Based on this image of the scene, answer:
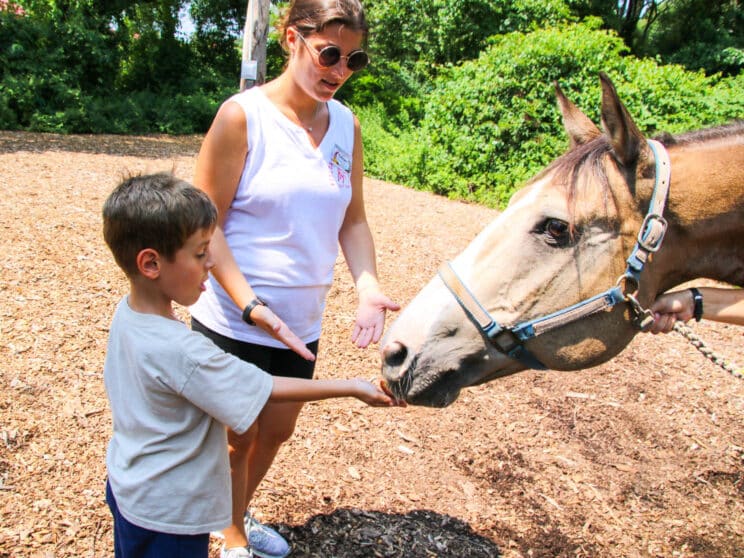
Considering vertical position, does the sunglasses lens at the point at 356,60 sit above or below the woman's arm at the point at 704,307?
above

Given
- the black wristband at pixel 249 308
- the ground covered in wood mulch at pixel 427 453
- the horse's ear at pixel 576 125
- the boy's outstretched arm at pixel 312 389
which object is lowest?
the ground covered in wood mulch at pixel 427 453

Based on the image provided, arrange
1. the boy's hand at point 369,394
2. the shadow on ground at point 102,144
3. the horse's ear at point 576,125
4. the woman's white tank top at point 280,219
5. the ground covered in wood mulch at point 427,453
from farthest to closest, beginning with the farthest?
the shadow on ground at point 102,144
the ground covered in wood mulch at point 427,453
the horse's ear at point 576,125
the woman's white tank top at point 280,219
the boy's hand at point 369,394

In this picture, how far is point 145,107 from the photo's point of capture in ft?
Result: 47.0

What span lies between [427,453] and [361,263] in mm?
1566

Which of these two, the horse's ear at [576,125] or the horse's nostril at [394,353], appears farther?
the horse's ear at [576,125]

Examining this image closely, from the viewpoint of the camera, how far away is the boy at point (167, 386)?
146 cm

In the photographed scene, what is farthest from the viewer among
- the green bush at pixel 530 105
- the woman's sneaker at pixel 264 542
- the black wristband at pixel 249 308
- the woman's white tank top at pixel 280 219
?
the green bush at pixel 530 105

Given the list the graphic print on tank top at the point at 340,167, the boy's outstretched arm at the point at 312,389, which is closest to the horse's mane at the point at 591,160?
the graphic print on tank top at the point at 340,167

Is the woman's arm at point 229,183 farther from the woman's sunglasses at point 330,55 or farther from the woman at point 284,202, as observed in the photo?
the woman's sunglasses at point 330,55

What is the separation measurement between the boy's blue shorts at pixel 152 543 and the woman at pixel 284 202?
1.73 feet

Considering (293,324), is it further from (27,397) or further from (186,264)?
(27,397)

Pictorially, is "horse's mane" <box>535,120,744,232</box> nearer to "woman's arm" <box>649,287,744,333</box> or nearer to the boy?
"woman's arm" <box>649,287,744,333</box>

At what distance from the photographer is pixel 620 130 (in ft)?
6.24

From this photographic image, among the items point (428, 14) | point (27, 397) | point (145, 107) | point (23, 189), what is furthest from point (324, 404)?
point (428, 14)
